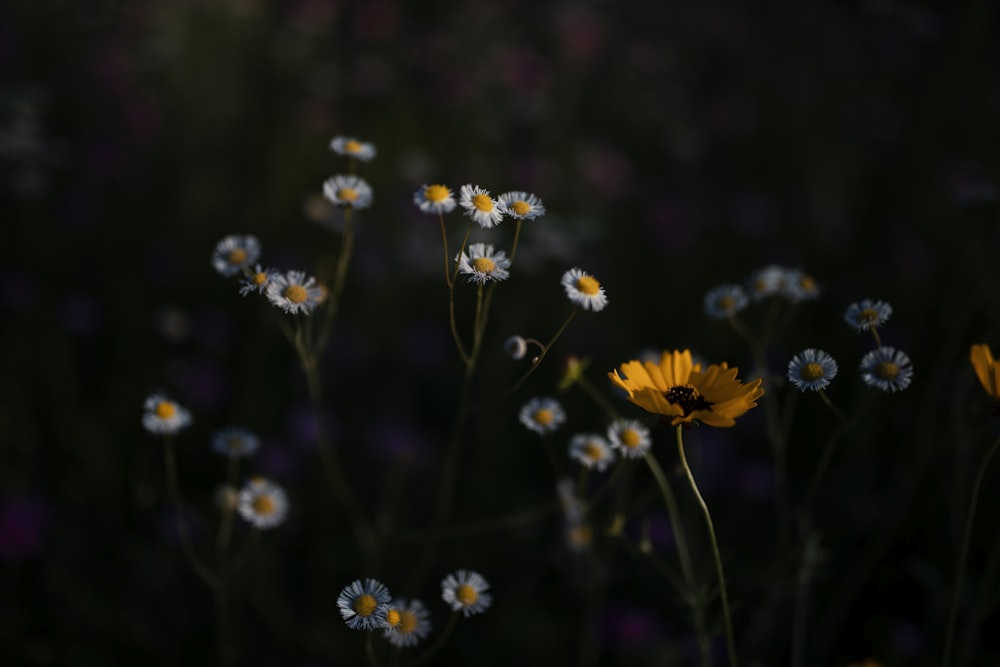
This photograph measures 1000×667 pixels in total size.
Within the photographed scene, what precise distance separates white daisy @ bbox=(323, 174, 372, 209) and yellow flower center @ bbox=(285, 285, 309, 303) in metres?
0.18

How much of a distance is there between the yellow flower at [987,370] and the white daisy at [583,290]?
1.44 feet

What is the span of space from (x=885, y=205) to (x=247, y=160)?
2.40 meters

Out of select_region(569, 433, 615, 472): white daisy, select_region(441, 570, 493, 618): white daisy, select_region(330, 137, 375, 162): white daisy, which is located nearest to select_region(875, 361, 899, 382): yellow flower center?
select_region(569, 433, 615, 472): white daisy

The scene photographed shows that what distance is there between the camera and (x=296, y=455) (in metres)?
2.34

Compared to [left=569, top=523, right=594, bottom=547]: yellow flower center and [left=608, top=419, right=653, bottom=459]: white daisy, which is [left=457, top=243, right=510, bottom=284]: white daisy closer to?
[left=608, top=419, right=653, bottom=459]: white daisy

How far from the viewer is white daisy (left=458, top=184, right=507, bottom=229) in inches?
43.2

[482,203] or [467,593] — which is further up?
[482,203]

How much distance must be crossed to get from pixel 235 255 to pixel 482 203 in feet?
1.37

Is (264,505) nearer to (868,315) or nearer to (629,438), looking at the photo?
(629,438)

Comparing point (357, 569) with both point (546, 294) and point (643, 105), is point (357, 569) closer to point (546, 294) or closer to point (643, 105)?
point (546, 294)

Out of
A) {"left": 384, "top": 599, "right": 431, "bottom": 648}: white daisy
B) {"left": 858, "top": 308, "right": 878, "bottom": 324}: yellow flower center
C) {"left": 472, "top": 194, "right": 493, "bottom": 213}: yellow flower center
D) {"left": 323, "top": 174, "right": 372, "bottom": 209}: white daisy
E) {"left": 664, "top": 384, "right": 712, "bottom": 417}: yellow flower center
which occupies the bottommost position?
{"left": 384, "top": 599, "right": 431, "bottom": 648}: white daisy

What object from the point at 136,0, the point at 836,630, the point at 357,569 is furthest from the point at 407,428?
the point at 136,0

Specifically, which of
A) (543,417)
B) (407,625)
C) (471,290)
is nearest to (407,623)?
(407,625)

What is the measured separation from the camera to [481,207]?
3.63ft
